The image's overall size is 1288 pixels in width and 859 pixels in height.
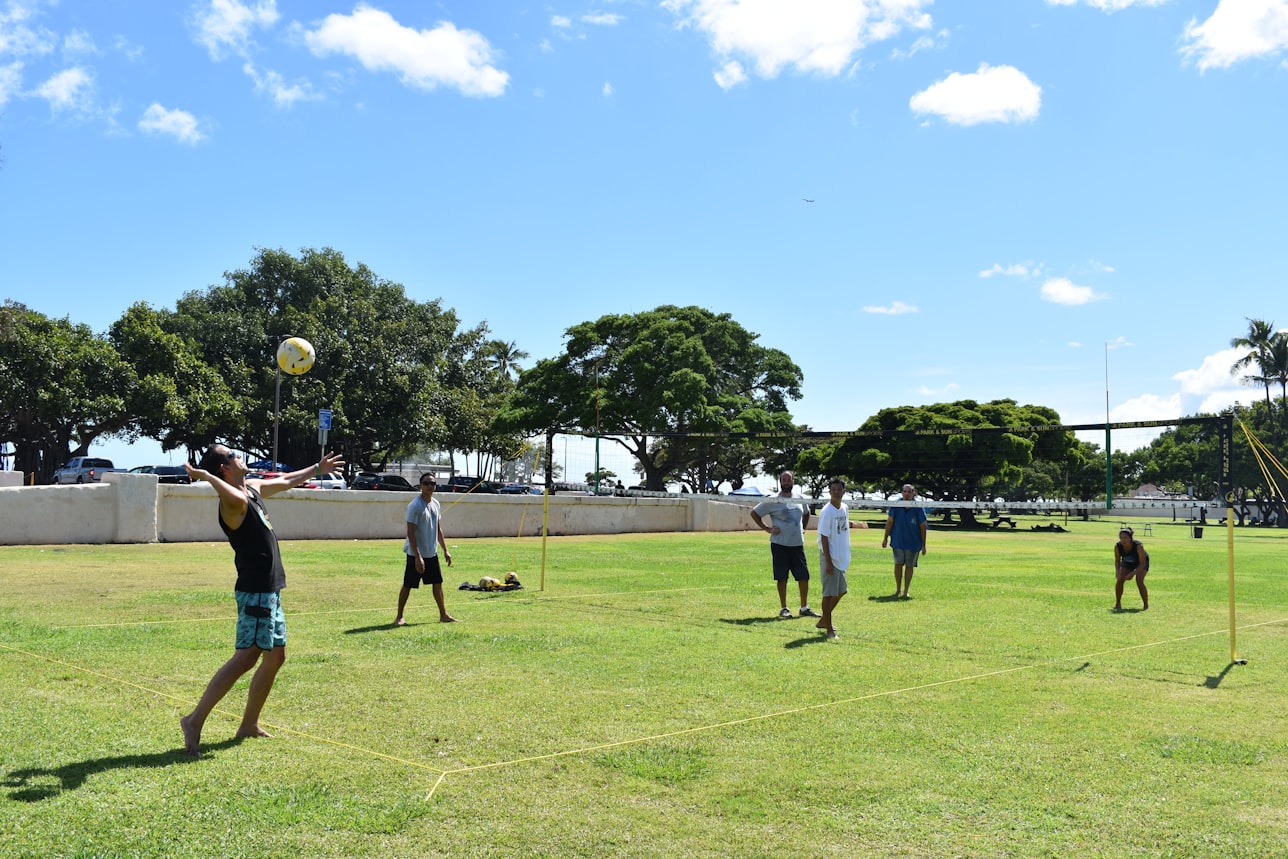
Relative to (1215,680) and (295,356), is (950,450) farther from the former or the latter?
(1215,680)

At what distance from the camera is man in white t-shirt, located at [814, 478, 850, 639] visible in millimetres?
11445

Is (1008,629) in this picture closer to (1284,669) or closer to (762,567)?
(1284,669)

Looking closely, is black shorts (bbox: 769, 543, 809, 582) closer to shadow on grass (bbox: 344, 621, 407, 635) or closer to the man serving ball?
shadow on grass (bbox: 344, 621, 407, 635)

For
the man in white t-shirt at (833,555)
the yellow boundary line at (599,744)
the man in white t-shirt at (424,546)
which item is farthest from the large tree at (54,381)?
the man in white t-shirt at (833,555)

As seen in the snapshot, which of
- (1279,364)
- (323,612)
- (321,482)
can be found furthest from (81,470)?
(1279,364)

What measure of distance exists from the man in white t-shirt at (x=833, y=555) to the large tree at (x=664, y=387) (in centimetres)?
3821

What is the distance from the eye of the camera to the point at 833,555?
11.6m

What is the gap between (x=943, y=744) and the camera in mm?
6727

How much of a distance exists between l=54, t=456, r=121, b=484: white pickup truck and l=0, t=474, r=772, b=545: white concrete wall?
2011 centimetres

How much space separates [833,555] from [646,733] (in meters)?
5.21

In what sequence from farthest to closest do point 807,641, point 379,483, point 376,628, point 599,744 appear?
point 379,483 → point 376,628 → point 807,641 → point 599,744

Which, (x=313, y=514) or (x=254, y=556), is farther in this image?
(x=313, y=514)

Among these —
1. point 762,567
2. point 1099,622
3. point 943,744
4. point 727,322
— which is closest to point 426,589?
point 762,567

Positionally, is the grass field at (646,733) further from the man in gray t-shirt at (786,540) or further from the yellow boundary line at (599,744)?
the man in gray t-shirt at (786,540)
